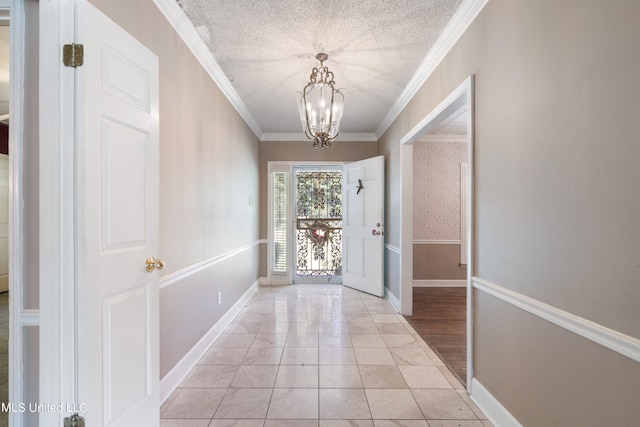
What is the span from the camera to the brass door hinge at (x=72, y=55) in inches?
46.2

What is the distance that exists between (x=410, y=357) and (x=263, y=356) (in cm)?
126

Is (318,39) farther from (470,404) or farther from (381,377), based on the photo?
(470,404)

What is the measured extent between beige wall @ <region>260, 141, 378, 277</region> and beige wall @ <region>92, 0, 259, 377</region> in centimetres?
149

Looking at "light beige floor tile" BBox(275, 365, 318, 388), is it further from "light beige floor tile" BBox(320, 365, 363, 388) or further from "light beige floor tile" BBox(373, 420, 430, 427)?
"light beige floor tile" BBox(373, 420, 430, 427)

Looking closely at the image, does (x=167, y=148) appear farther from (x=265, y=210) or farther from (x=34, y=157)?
(x=265, y=210)

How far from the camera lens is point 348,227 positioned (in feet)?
16.1

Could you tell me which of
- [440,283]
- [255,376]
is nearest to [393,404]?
[255,376]

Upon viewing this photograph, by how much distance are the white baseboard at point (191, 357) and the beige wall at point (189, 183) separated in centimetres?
6

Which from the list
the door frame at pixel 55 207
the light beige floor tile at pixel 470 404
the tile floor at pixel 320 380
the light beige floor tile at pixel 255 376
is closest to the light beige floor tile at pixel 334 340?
the tile floor at pixel 320 380

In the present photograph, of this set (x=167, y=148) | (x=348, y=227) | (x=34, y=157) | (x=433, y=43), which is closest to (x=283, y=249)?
(x=348, y=227)

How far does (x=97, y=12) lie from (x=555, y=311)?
2.29 meters

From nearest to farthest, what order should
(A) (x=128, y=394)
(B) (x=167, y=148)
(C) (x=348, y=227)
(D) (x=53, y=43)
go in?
(D) (x=53, y=43)
(A) (x=128, y=394)
(B) (x=167, y=148)
(C) (x=348, y=227)

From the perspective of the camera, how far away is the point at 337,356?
2.54m

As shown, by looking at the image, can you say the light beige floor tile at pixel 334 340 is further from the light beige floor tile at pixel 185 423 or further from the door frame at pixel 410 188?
the light beige floor tile at pixel 185 423
